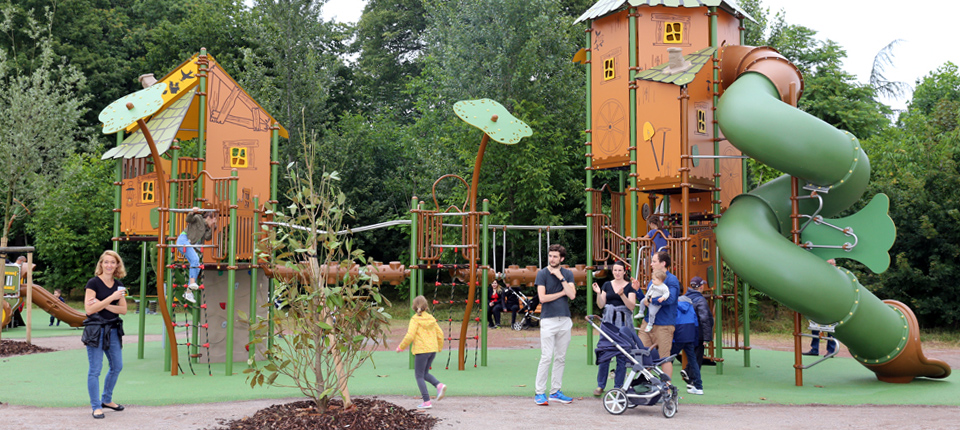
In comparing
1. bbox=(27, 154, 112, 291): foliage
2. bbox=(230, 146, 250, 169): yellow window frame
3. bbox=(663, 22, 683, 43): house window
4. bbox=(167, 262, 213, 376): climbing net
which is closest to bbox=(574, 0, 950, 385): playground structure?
bbox=(663, 22, 683, 43): house window

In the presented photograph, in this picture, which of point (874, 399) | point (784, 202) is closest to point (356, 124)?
point (784, 202)

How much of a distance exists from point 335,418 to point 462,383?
3.54 m

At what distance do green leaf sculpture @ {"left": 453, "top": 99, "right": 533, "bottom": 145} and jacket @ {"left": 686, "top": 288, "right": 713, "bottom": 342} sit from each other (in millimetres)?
3206

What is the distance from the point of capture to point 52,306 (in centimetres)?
1730

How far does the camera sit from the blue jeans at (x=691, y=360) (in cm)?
877

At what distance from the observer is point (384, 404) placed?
6742mm

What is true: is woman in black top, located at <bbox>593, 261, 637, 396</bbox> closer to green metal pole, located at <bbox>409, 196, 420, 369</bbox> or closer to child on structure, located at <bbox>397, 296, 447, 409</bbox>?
child on structure, located at <bbox>397, 296, 447, 409</bbox>

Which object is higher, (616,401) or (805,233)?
(805,233)

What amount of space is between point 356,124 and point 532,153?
944cm

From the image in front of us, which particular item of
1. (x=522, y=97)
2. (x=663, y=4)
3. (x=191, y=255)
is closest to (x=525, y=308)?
(x=522, y=97)

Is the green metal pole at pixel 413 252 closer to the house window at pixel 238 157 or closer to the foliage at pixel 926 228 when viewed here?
the house window at pixel 238 157

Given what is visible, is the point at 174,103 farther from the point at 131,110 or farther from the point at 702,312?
the point at 702,312

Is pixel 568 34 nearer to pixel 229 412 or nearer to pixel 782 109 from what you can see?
pixel 782 109

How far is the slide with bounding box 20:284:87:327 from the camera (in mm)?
A: 17141
